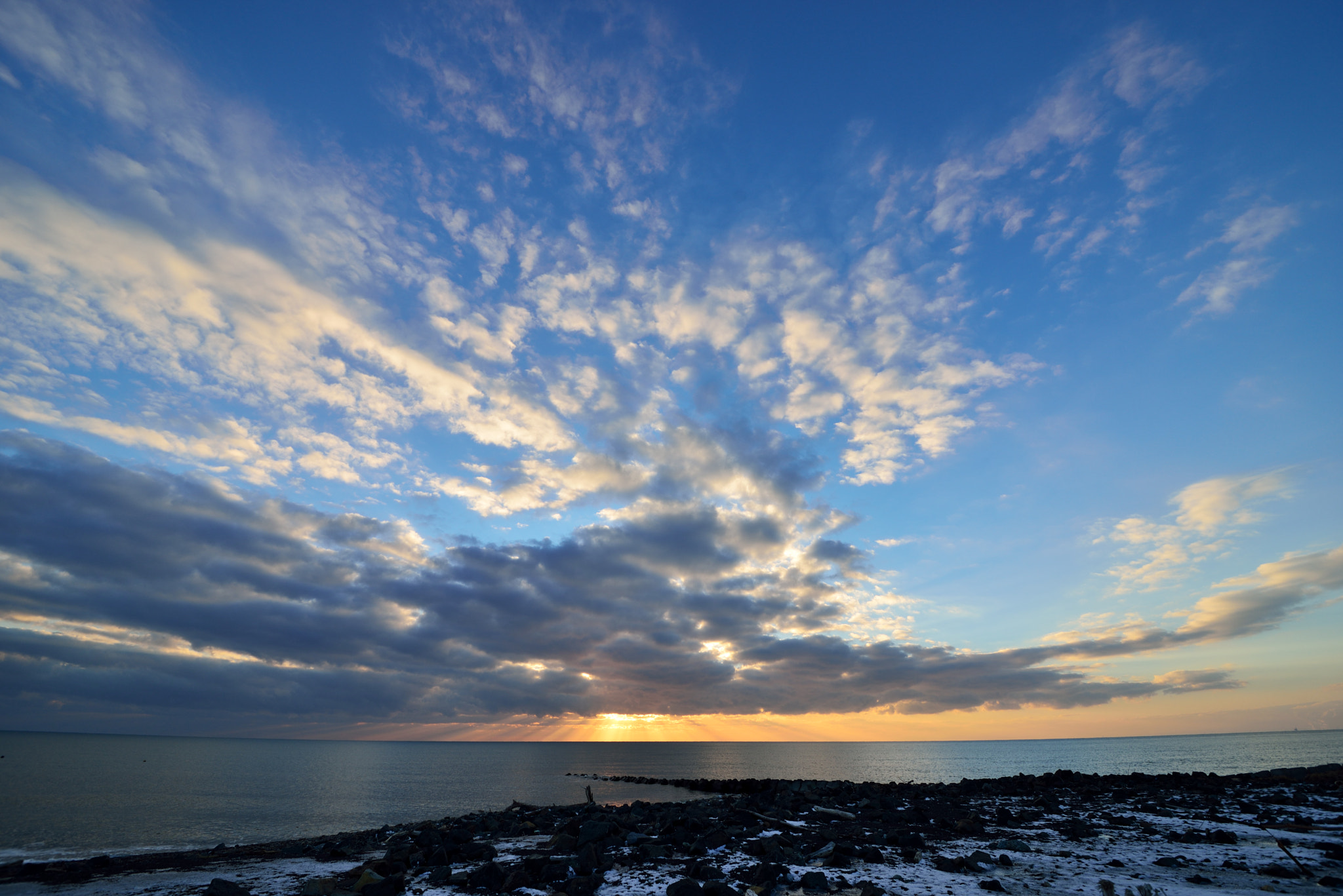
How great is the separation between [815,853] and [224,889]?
18650 mm

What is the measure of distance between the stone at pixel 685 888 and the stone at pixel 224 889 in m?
13.9

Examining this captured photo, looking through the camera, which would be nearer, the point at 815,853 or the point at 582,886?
the point at 582,886

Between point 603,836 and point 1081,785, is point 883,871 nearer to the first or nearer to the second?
point 603,836

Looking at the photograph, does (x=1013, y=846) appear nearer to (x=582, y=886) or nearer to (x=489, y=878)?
(x=582, y=886)

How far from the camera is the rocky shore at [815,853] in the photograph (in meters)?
16.3

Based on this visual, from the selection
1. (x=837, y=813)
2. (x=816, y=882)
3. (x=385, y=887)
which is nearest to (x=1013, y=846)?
(x=837, y=813)

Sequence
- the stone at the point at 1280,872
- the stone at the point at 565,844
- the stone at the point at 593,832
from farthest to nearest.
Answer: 1. the stone at the point at 593,832
2. the stone at the point at 565,844
3. the stone at the point at 1280,872

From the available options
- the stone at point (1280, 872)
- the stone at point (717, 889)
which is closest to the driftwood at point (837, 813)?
the stone at point (1280, 872)

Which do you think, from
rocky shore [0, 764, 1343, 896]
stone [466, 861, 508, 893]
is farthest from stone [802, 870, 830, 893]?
stone [466, 861, 508, 893]

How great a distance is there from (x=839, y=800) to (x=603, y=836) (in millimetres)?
16179

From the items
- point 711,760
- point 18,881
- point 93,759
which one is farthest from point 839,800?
point 93,759

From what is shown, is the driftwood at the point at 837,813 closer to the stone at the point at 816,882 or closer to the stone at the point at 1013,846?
the stone at the point at 1013,846

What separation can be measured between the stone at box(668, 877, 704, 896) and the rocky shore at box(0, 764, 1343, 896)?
34 millimetres

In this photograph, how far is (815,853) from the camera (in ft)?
63.5
